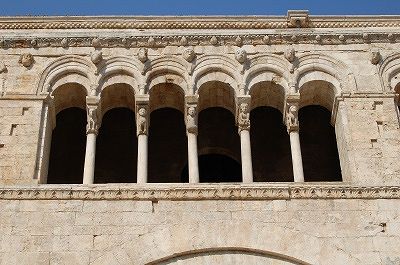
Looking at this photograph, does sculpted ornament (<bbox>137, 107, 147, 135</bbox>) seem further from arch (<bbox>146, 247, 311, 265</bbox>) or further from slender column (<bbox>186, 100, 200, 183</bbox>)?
arch (<bbox>146, 247, 311, 265</bbox>)

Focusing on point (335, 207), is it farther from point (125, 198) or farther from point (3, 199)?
point (3, 199)

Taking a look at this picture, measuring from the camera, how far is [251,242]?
465 inches

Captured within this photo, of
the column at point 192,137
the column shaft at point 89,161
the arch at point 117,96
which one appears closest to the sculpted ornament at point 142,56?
the arch at point 117,96

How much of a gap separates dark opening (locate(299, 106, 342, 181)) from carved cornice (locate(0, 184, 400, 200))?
9.36ft

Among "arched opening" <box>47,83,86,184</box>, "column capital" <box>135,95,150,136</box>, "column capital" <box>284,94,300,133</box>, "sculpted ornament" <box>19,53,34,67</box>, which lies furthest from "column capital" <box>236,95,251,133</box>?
"sculpted ornament" <box>19,53,34,67</box>

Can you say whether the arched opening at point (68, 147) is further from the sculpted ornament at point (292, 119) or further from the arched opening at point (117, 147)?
the sculpted ornament at point (292, 119)

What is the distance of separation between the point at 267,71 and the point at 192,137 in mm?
1835

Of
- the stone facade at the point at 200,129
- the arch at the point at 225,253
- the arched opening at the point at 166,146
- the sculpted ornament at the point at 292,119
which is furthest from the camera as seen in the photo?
the arched opening at the point at 166,146

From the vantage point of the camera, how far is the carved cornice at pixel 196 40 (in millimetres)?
14430

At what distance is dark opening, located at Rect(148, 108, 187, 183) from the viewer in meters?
15.2

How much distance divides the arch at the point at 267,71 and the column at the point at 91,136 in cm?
246

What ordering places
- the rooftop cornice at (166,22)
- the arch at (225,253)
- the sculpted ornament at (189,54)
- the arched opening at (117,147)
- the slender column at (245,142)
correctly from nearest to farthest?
1. the arch at (225,253)
2. the slender column at (245,142)
3. the sculpted ornament at (189,54)
4. the rooftop cornice at (166,22)
5. the arched opening at (117,147)

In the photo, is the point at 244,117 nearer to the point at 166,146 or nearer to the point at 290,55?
the point at 290,55

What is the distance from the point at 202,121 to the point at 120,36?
2.49 m
